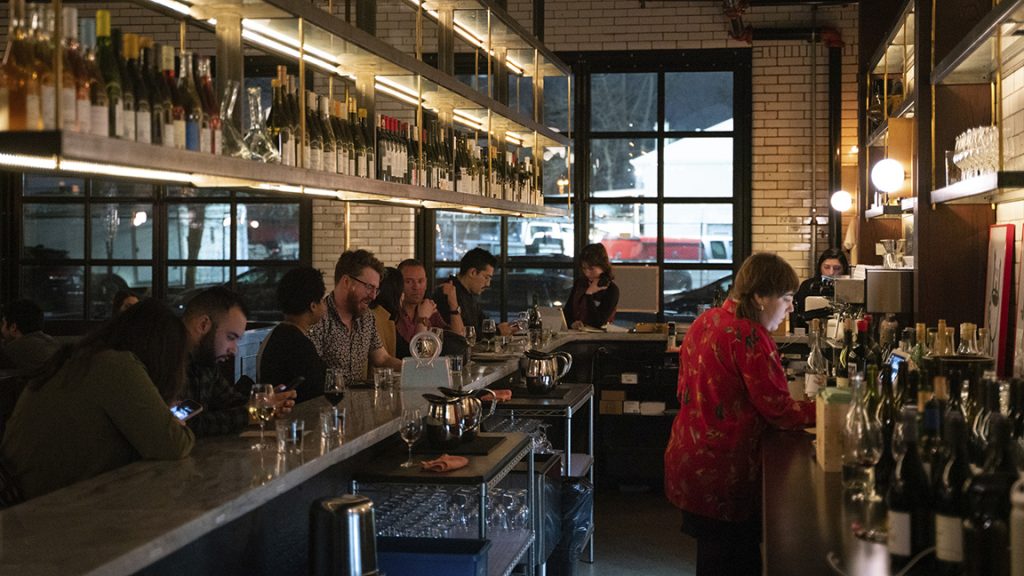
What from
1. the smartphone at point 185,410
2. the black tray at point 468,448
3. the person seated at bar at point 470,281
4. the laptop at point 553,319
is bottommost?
the black tray at point 468,448

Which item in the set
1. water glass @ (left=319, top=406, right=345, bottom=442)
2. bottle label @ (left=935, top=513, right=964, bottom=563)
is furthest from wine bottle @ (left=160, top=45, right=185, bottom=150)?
bottle label @ (left=935, top=513, right=964, bottom=563)

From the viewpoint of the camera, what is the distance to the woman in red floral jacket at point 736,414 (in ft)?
13.8

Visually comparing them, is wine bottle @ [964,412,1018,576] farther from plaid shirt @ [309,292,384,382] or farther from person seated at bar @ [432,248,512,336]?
person seated at bar @ [432,248,512,336]

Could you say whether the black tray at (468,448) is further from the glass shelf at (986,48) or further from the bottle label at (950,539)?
the glass shelf at (986,48)

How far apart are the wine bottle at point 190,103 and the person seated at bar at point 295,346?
1.40 m

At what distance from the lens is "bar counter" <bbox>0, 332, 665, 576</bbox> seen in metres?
2.33

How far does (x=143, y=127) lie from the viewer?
328 cm

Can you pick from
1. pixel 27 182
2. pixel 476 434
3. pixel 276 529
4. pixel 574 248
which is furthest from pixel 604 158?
pixel 276 529

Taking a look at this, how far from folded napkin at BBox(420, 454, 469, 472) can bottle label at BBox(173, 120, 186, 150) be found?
4.27ft

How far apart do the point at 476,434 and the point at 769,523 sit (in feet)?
5.66

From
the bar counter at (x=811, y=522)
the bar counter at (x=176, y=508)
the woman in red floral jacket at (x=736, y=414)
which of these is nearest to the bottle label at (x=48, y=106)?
the bar counter at (x=176, y=508)

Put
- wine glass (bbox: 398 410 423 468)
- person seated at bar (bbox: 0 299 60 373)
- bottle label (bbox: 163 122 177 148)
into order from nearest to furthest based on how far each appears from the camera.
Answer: bottle label (bbox: 163 122 177 148) < wine glass (bbox: 398 410 423 468) < person seated at bar (bbox: 0 299 60 373)

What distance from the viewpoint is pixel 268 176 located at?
3805 mm

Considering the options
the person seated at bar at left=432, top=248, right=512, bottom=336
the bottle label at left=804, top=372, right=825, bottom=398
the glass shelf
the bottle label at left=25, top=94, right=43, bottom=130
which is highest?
the glass shelf
